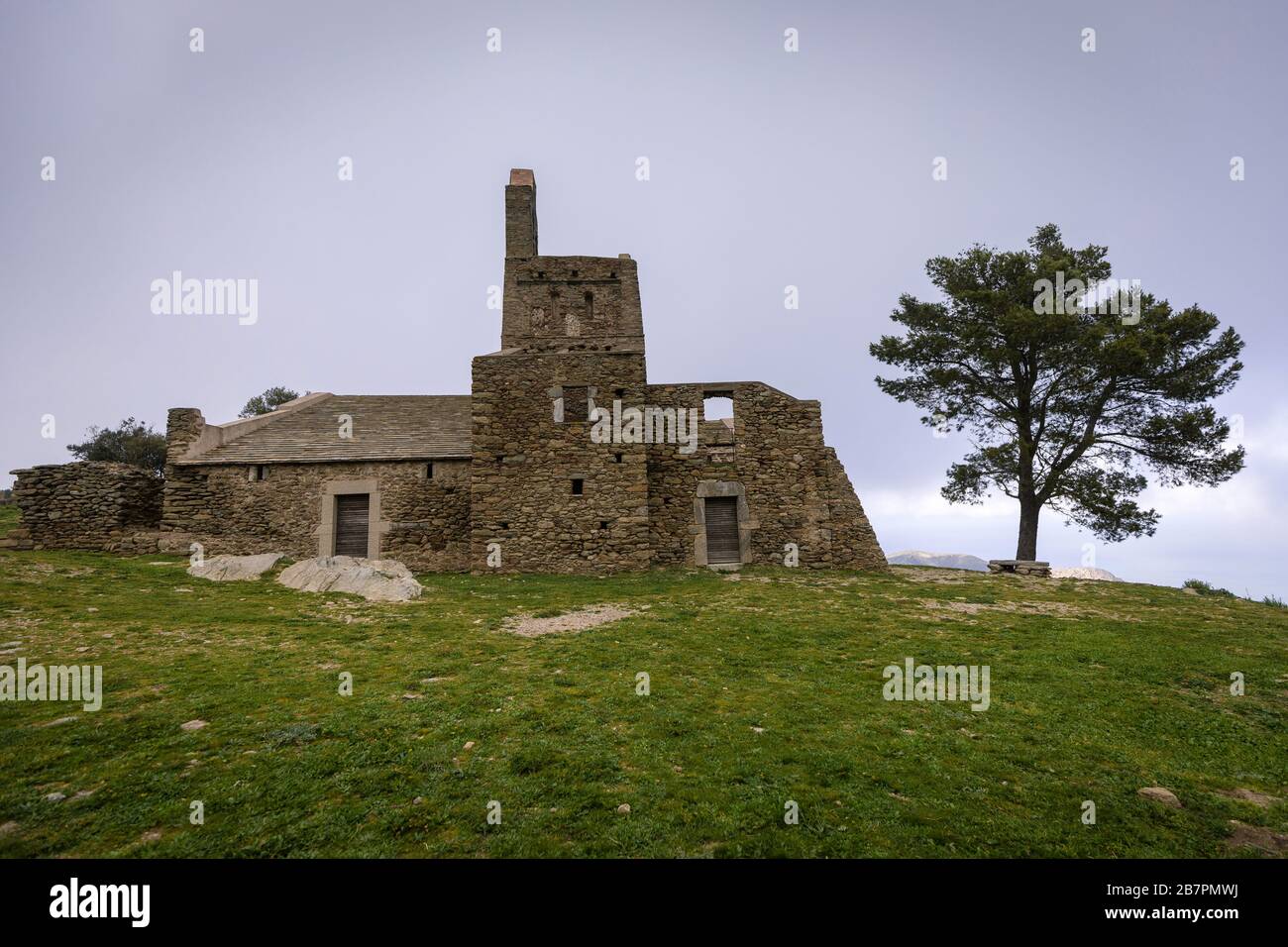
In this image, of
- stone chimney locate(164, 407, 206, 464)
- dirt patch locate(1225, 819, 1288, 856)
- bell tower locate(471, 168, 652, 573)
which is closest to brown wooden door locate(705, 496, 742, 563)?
bell tower locate(471, 168, 652, 573)

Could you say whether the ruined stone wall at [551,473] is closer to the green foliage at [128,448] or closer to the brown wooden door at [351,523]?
the brown wooden door at [351,523]

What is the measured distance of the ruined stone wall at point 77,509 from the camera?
16891mm

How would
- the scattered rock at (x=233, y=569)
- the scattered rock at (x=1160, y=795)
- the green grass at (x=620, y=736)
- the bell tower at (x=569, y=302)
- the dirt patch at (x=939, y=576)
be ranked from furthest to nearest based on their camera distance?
the bell tower at (x=569, y=302) < the dirt patch at (x=939, y=576) < the scattered rock at (x=233, y=569) < the scattered rock at (x=1160, y=795) < the green grass at (x=620, y=736)

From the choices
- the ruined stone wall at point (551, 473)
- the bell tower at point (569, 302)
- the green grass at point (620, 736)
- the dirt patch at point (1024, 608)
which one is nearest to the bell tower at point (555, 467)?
the ruined stone wall at point (551, 473)

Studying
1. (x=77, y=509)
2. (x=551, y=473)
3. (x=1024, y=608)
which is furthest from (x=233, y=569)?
(x=1024, y=608)

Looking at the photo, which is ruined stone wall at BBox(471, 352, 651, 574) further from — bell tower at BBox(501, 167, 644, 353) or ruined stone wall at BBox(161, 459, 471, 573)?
ruined stone wall at BBox(161, 459, 471, 573)

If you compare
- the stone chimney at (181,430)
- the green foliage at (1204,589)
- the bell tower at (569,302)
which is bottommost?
the green foliage at (1204,589)

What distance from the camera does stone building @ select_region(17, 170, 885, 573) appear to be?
17.2m

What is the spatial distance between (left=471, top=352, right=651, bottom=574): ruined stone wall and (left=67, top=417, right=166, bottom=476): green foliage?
2567 centimetres

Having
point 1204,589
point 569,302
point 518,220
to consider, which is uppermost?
point 518,220

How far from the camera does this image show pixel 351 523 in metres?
17.9

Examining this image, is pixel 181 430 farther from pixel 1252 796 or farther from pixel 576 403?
pixel 1252 796

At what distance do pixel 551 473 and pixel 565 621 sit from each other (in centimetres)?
729

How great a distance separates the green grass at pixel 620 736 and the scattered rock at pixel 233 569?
2400 mm
